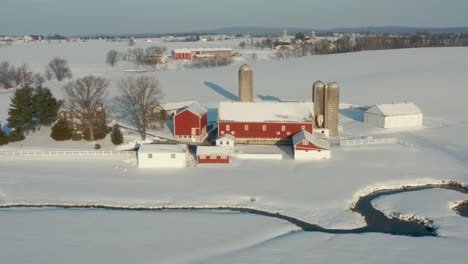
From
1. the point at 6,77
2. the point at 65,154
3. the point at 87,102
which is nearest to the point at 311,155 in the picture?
the point at 65,154

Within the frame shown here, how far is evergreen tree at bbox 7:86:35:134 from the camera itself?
36031 millimetres

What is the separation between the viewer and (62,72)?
3329 inches

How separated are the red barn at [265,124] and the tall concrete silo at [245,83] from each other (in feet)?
22.2

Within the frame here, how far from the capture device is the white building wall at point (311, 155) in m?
32.3

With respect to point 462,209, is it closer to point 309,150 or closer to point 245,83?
point 309,150

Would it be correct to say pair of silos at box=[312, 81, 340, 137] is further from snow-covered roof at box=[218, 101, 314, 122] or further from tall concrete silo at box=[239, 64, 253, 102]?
tall concrete silo at box=[239, 64, 253, 102]

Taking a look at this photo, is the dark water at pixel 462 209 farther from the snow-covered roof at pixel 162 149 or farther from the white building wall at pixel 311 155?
the snow-covered roof at pixel 162 149

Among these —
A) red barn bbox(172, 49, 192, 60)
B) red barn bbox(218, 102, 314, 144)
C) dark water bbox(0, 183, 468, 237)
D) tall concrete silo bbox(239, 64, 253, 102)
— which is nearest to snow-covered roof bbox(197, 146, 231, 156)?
red barn bbox(218, 102, 314, 144)

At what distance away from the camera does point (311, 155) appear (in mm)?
32312

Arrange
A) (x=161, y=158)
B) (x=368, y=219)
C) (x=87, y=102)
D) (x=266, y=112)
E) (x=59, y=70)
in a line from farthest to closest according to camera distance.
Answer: (x=59, y=70) → (x=87, y=102) → (x=266, y=112) → (x=161, y=158) → (x=368, y=219)

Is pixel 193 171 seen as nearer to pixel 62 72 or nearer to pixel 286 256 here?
pixel 286 256

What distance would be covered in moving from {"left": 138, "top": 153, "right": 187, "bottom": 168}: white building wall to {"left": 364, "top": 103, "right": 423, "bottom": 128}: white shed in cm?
1831

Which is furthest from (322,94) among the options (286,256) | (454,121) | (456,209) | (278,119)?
(286,256)

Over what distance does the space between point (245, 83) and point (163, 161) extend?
14.7m
